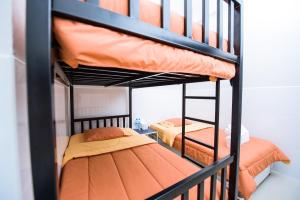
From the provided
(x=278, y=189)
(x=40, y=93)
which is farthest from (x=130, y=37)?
(x=278, y=189)

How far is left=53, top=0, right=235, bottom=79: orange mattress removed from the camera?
1.60 feet

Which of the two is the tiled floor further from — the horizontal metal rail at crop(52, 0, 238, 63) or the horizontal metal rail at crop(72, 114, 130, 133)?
the horizontal metal rail at crop(72, 114, 130, 133)

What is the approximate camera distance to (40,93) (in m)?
0.45

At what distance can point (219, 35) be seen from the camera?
1086 millimetres

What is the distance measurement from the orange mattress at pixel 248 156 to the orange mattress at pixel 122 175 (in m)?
0.48

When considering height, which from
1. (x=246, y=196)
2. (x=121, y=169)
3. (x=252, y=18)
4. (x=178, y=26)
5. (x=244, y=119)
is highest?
(x=252, y=18)

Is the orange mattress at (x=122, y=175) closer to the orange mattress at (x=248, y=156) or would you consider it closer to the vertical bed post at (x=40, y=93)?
the orange mattress at (x=248, y=156)

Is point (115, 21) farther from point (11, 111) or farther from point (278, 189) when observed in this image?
point (278, 189)

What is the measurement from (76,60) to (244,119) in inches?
143

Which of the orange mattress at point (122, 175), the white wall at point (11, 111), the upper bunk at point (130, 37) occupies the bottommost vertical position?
the orange mattress at point (122, 175)

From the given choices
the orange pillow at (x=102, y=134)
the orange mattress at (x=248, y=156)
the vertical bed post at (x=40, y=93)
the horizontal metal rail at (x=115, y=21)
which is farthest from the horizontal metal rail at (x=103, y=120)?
the horizontal metal rail at (x=115, y=21)

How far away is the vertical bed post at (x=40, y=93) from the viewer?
0.44 meters

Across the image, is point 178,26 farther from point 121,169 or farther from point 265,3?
point 265,3

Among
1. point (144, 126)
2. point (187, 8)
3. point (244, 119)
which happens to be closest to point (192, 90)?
point (244, 119)
